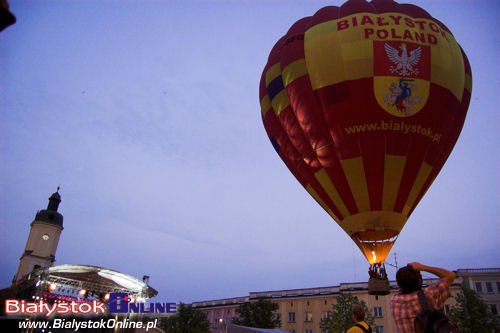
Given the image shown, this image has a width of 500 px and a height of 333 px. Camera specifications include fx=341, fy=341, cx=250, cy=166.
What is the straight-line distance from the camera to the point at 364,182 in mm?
11570

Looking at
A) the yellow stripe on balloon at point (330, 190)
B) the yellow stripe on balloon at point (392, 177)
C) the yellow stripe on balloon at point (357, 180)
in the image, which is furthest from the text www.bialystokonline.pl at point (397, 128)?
the yellow stripe on balloon at point (330, 190)

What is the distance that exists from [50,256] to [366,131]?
184 ft

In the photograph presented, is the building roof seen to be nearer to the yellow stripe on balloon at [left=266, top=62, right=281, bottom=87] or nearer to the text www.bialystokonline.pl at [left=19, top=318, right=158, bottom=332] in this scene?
the text www.bialystokonline.pl at [left=19, top=318, right=158, bottom=332]

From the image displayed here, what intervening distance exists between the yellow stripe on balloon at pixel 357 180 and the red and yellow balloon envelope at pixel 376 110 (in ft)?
0.11

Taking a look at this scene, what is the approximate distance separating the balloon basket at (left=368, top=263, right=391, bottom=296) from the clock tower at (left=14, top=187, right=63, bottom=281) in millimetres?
53535

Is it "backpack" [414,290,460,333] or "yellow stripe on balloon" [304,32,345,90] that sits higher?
"yellow stripe on balloon" [304,32,345,90]

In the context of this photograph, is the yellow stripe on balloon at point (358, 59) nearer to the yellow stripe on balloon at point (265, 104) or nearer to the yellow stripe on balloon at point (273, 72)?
the yellow stripe on balloon at point (273, 72)

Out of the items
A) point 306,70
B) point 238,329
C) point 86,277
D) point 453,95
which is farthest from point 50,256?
point 453,95

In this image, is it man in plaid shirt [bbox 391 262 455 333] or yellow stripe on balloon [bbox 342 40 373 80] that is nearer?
man in plaid shirt [bbox 391 262 455 333]

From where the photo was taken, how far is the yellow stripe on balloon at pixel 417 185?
11.5 metres

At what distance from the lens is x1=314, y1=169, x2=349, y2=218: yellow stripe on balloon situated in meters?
11.9

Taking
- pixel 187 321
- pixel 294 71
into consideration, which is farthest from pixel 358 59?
pixel 187 321

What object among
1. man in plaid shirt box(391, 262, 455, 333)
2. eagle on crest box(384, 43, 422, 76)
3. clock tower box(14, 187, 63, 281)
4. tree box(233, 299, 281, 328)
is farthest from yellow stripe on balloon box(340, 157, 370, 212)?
clock tower box(14, 187, 63, 281)

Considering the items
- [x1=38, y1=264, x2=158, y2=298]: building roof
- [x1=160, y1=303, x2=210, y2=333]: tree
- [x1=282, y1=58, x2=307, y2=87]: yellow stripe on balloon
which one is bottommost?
[x1=160, y1=303, x2=210, y2=333]: tree
